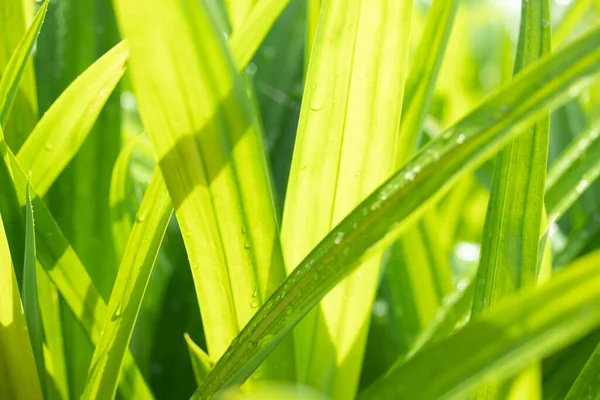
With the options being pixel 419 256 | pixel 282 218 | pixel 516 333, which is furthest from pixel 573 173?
pixel 516 333

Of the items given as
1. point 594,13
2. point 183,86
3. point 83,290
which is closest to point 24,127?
point 83,290

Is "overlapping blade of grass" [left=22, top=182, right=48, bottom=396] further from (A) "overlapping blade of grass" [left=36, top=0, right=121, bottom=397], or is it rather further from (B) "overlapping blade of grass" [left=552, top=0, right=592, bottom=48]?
(B) "overlapping blade of grass" [left=552, top=0, right=592, bottom=48]

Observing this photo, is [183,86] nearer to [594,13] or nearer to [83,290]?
[83,290]

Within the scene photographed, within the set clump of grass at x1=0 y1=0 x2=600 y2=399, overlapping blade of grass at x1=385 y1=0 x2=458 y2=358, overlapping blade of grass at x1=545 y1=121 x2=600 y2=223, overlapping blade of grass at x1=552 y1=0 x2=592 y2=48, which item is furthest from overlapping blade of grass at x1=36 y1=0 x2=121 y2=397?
overlapping blade of grass at x1=552 y1=0 x2=592 y2=48

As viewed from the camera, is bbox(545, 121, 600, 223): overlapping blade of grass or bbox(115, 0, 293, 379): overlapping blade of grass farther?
bbox(545, 121, 600, 223): overlapping blade of grass

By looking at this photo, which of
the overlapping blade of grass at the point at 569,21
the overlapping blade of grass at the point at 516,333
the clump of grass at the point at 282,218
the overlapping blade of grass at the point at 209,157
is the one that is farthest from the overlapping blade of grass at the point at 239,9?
the overlapping blade of grass at the point at 569,21

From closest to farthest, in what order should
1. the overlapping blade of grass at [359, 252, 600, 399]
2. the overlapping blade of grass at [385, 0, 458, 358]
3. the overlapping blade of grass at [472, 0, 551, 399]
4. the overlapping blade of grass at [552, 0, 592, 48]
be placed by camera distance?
the overlapping blade of grass at [359, 252, 600, 399], the overlapping blade of grass at [472, 0, 551, 399], the overlapping blade of grass at [385, 0, 458, 358], the overlapping blade of grass at [552, 0, 592, 48]
